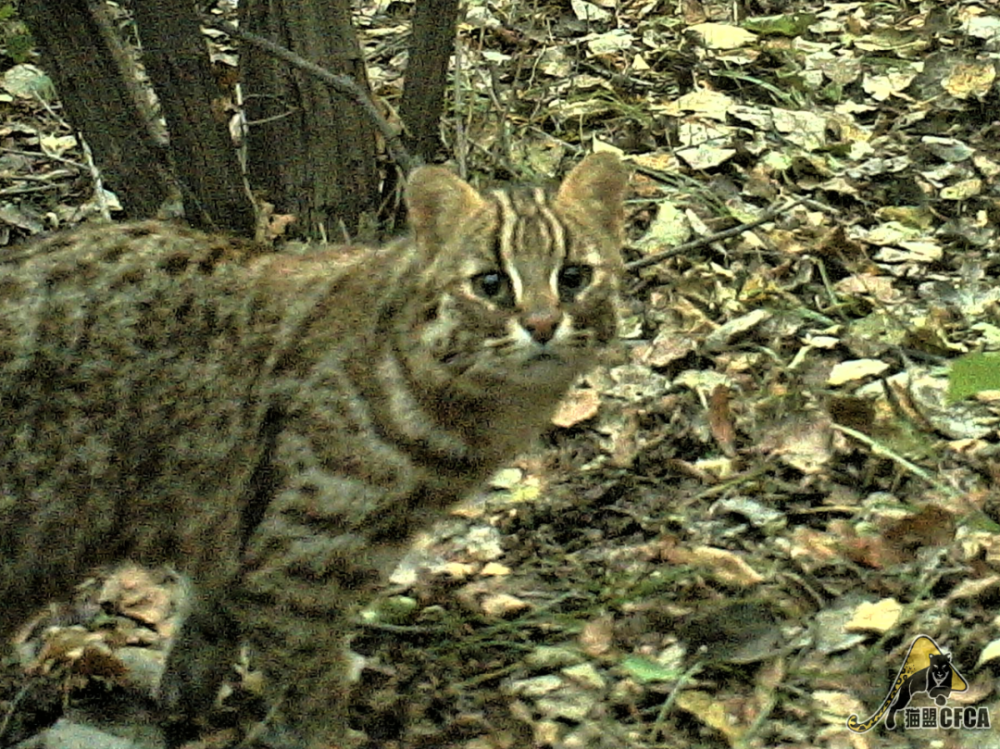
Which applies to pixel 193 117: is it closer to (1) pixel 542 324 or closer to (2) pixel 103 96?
(2) pixel 103 96

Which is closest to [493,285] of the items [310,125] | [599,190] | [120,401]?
[599,190]

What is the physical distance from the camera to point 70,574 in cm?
453

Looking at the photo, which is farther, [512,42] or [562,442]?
[512,42]

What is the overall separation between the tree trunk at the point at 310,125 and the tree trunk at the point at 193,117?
0.29 meters

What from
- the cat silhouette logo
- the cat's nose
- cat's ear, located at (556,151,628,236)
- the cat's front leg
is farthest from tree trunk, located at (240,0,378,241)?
the cat silhouette logo

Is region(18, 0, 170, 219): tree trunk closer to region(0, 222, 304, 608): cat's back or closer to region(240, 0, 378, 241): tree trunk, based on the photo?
region(240, 0, 378, 241): tree trunk

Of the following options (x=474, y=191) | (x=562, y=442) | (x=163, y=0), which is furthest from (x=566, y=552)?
(x=163, y=0)

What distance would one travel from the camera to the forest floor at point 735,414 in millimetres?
4812

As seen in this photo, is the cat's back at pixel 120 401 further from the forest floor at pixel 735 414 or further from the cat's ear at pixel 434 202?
the forest floor at pixel 735 414

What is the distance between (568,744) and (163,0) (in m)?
3.01

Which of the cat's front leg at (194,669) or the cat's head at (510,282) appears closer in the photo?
the cat's head at (510,282)

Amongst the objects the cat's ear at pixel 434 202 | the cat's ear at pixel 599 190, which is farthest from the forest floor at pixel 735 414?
the cat's ear at pixel 434 202

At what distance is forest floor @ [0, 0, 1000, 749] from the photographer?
4.81 metres

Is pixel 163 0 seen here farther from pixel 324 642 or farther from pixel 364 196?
pixel 324 642
